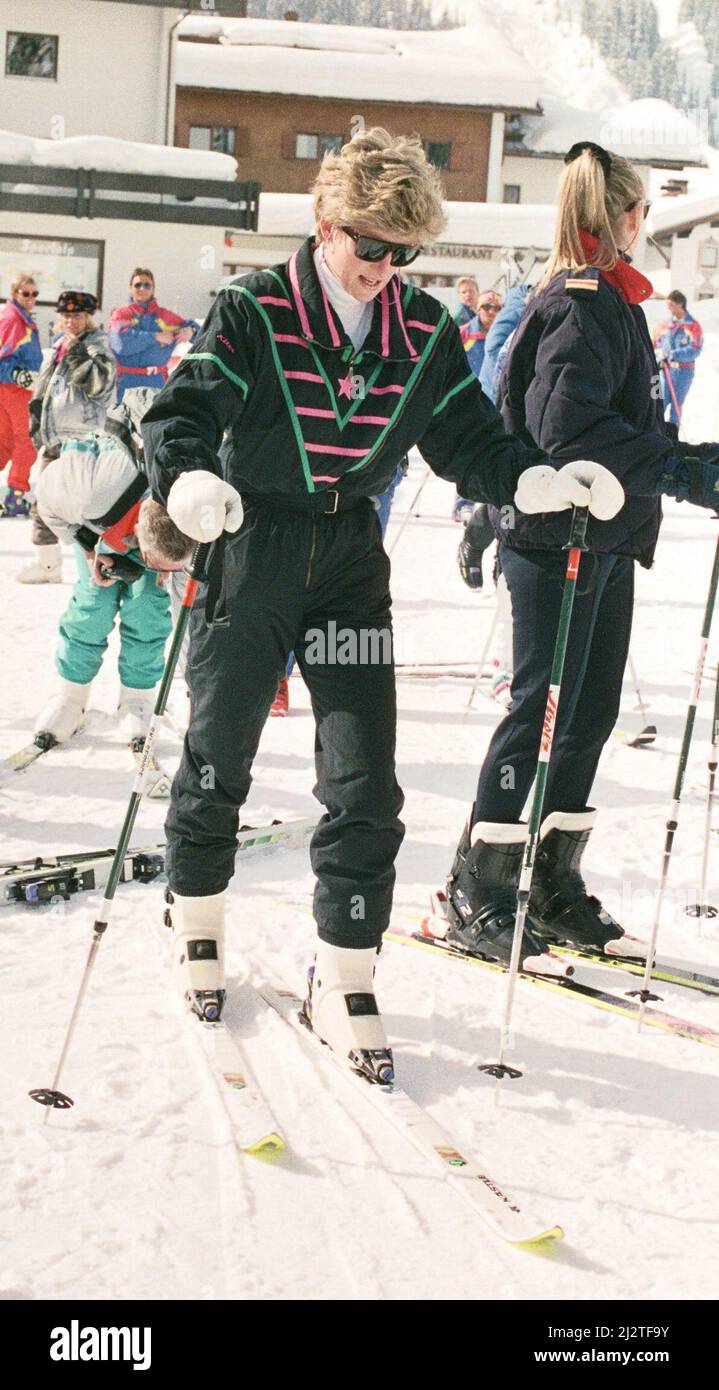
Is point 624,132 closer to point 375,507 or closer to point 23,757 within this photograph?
point 23,757

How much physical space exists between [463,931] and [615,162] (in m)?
2.04

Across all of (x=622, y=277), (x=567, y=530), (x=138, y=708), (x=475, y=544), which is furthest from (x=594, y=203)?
(x=475, y=544)

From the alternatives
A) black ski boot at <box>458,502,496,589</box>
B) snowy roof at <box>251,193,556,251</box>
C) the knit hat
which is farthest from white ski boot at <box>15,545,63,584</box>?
snowy roof at <box>251,193,556,251</box>

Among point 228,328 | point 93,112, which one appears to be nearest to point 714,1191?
point 228,328

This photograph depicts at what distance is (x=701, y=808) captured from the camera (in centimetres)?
570

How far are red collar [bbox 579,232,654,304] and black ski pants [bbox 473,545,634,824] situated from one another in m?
0.67

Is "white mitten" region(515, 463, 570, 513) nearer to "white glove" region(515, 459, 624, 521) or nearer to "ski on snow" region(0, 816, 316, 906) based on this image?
"white glove" region(515, 459, 624, 521)

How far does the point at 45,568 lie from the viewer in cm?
984

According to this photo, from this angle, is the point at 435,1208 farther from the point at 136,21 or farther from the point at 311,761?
the point at 136,21

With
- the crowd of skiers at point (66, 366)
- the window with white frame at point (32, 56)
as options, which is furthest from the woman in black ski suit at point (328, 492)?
the window with white frame at point (32, 56)

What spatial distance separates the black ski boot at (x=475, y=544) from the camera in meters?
7.56

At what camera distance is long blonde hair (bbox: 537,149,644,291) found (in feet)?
12.1

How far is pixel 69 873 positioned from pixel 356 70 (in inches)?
1403

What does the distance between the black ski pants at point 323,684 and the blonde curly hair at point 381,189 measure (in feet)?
2.03
